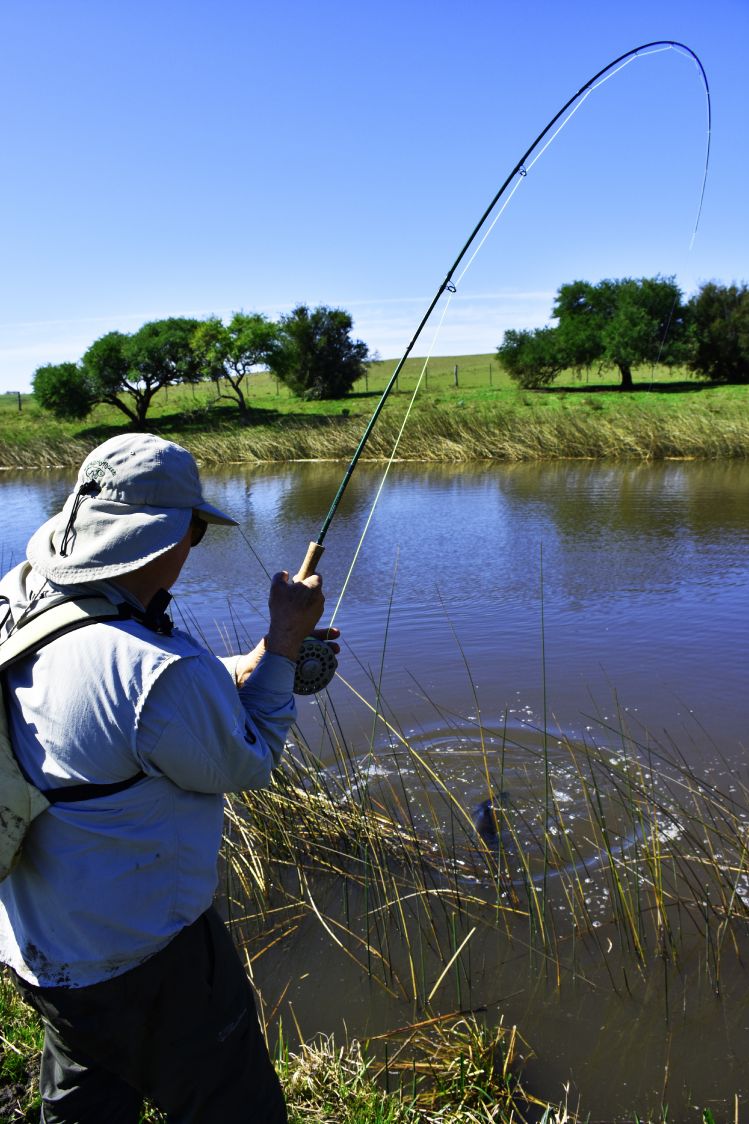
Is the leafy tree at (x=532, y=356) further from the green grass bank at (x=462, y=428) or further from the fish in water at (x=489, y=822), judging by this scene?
the fish in water at (x=489, y=822)

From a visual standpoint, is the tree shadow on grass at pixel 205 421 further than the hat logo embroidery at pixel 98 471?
Yes

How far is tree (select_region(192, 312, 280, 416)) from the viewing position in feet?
141

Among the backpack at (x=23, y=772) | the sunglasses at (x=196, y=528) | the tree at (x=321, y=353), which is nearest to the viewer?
the backpack at (x=23, y=772)

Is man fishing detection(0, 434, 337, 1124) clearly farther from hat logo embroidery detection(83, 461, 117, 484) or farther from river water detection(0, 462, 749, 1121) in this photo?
river water detection(0, 462, 749, 1121)

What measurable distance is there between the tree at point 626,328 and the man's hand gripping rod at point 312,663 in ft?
140

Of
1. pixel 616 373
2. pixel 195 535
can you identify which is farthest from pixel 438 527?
pixel 616 373

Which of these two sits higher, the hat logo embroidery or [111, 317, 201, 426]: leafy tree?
[111, 317, 201, 426]: leafy tree

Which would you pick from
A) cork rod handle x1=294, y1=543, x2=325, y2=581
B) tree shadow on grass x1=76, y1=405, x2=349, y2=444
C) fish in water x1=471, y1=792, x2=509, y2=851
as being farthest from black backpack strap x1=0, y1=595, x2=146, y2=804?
tree shadow on grass x1=76, y1=405, x2=349, y2=444

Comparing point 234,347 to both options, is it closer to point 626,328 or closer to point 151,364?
point 151,364

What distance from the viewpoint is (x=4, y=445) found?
32.4 m

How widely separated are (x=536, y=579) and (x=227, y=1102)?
925 centimetres

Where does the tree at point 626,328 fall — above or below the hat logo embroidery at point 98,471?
above

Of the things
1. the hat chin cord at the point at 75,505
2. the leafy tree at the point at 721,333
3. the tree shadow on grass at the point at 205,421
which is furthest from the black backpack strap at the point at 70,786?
the leafy tree at the point at 721,333

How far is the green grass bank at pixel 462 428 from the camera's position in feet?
76.3
